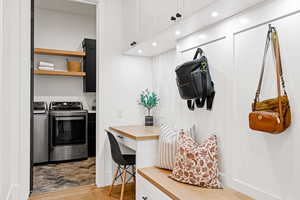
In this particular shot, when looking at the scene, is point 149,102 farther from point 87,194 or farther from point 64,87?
point 64,87

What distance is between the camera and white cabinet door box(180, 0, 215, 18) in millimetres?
1431

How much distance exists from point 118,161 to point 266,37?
187cm

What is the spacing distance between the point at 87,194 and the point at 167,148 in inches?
52.7

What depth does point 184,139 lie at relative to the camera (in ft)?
5.78

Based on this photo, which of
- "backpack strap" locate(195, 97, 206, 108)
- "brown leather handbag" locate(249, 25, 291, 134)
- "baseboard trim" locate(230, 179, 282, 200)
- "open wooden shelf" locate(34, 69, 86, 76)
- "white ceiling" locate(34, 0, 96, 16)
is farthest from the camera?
"white ceiling" locate(34, 0, 96, 16)

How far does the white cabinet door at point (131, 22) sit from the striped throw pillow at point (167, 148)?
1171mm

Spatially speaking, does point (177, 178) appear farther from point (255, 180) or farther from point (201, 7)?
point (201, 7)

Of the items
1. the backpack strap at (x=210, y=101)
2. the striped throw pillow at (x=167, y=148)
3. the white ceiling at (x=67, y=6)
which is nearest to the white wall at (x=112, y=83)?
the striped throw pillow at (x=167, y=148)

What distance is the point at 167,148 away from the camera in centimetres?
197

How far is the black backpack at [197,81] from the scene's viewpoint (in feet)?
5.65

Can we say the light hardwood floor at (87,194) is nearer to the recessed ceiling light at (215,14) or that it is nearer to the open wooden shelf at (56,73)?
the recessed ceiling light at (215,14)

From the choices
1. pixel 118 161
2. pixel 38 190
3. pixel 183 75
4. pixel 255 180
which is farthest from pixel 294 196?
pixel 38 190

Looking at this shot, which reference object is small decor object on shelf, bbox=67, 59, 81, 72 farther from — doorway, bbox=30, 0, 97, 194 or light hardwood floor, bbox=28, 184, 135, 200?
light hardwood floor, bbox=28, 184, 135, 200
